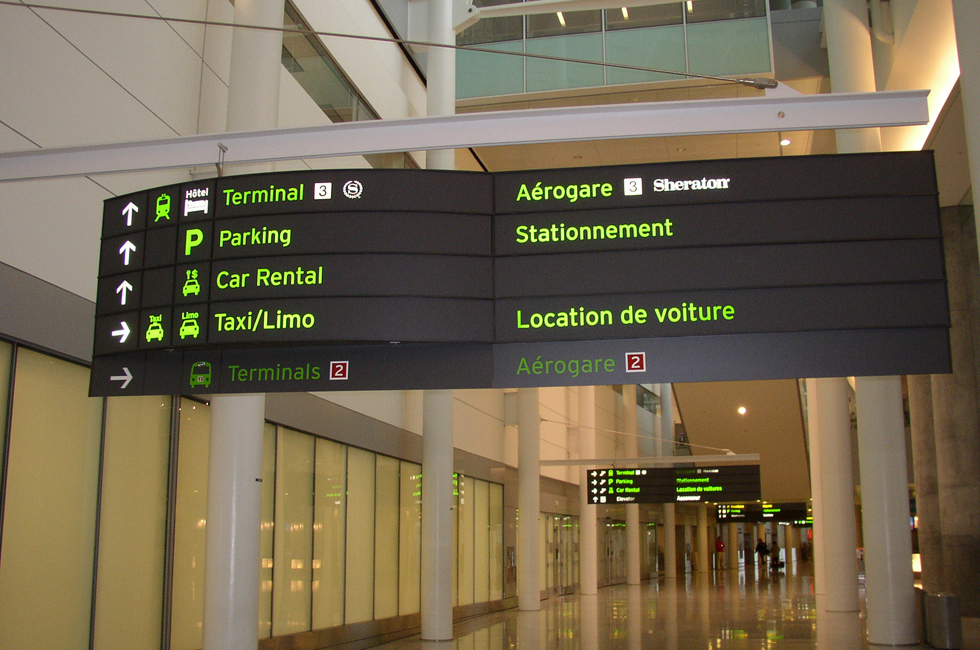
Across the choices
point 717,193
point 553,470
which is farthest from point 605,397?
point 717,193

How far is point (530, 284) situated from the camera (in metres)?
6.27

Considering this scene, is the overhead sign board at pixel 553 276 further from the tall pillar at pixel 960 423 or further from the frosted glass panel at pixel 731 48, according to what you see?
the tall pillar at pixel 960 423

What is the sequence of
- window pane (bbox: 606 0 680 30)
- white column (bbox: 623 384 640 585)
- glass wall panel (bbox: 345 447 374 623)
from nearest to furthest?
glass wall panel (bbox: 345 447 374 623) < window pane (bbox: 606 0 680 30) < white column (bbox: 623 384 640 585)

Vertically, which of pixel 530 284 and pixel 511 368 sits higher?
pixel 530 284

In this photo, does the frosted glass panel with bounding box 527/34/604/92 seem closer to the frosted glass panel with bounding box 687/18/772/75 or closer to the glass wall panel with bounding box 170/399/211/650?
the frosted glass panel with bounding box 687/18/772/75

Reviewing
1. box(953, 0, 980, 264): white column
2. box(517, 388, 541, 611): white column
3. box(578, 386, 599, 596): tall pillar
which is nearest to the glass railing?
box(517, 388, 541, 611): white column

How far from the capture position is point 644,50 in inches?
749

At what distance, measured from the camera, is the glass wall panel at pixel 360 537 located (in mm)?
16234

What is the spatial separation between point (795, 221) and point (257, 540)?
665cm

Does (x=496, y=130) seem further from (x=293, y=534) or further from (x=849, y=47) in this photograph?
(x=849, y=47)

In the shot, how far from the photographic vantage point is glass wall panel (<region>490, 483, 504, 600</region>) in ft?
81.3

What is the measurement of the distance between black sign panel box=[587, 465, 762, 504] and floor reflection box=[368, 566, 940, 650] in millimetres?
3039

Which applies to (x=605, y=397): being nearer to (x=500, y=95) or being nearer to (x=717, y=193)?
(x=500, y=95)

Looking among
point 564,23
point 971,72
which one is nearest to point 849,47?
point 564,23
